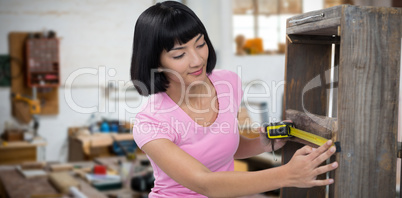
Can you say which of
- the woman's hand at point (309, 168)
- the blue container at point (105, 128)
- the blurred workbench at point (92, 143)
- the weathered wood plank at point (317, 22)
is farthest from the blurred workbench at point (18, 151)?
the woman's hand at point (309, 168)

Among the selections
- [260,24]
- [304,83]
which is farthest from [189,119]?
[260,24]

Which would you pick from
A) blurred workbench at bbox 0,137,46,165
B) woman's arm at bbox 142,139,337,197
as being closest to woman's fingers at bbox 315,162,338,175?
woman's arm at bbox 142,139,337,197

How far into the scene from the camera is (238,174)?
1.09m

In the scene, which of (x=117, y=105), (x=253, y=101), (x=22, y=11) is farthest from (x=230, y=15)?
(x=22, y=11)

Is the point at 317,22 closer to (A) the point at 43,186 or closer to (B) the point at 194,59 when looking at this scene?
(B) the point at 194,59

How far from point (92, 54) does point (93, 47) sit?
0.32 feet

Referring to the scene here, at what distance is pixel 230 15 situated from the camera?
235 inches

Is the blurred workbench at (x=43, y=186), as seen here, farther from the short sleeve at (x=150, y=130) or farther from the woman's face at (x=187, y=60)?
the woman's face at (x=187, y=60)

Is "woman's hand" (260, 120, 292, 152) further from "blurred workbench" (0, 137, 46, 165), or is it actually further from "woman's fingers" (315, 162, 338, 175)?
"blurred workbench" (0, 137, 46, 165)

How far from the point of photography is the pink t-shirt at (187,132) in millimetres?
1278

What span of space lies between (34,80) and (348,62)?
4.96m

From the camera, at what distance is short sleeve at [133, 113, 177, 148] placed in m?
1.23

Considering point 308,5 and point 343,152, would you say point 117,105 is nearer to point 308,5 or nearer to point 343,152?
point 308,5

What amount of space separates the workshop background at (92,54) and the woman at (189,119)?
163 inches
